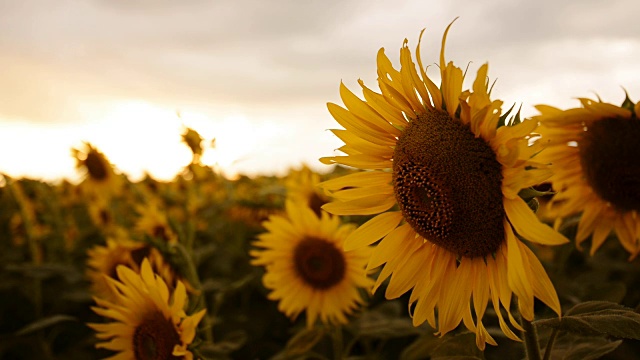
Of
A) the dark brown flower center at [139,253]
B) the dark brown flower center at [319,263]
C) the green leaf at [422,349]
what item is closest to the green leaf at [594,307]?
the green leaf at [422,349]

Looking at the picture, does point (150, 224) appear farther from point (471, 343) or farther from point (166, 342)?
point (471, 343)

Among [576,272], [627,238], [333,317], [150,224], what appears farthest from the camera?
[576,272]

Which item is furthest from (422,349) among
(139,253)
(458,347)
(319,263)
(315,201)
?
(139,253)

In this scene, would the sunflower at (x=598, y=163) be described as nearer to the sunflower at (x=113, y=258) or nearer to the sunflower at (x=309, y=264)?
A: the sunflower at (x=309, y=264)

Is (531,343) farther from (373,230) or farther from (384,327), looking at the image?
(384,327)

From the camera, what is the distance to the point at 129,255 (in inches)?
149

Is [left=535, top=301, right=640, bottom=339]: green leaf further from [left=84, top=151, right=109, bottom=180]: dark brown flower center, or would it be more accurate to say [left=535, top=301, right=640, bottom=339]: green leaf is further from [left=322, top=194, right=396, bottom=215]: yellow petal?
[left=84, top=151, right=109, bottom=180]: dark brown flower center

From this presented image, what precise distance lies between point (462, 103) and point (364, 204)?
2.00 ft

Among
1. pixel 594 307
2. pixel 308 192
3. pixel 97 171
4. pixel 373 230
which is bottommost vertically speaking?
pixel 594 307

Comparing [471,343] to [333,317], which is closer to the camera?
[471,343]

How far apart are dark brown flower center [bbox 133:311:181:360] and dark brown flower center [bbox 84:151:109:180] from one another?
15.6 ft

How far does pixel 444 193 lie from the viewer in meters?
1.68

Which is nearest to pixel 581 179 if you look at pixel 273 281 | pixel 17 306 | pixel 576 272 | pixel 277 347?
pixel 273 281

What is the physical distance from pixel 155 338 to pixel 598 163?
6.91 ft
